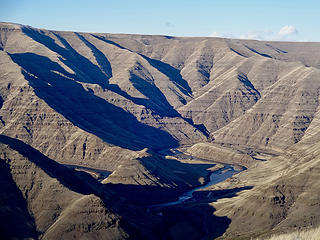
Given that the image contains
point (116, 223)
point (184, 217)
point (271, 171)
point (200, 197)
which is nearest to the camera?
point (116, 223)

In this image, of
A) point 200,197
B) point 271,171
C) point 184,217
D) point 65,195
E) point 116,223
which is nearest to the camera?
point 116,223

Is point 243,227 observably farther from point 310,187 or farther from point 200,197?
point 200,197

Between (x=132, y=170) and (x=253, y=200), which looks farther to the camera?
(x=132, y=170)

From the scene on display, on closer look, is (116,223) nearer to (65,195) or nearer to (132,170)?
(65,195)

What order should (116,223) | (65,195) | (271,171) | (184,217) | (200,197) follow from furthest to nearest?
(271,171) < (200,197) < (184,217) < (65,195) < (116,223)

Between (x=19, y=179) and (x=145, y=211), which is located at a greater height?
(x=19, y=179)

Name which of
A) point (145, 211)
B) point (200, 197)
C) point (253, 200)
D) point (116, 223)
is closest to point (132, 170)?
point (200, 197)

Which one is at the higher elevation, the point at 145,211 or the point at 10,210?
the point at 10,210

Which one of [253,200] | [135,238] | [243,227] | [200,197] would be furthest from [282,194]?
[135,238]

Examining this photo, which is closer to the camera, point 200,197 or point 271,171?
point 200,197
